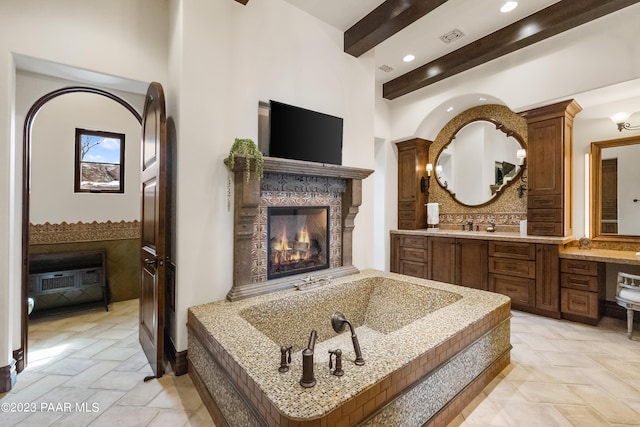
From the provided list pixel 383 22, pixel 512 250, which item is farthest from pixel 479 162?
pixel 383 22

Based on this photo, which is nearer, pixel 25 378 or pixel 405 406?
pixel 405 406

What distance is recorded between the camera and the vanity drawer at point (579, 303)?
3.22 metres

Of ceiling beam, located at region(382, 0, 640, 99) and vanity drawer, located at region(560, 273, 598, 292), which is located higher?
ceiling beam, located at region(382, 0, 640, 99)

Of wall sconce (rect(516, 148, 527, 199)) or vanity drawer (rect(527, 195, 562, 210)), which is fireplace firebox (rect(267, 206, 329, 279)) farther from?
wall sconce (rect(516, 148, 527, 199))

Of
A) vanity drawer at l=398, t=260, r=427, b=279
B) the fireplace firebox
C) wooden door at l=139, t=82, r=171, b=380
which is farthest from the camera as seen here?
vanity drawer at l=398, t=260, r=427, b=279

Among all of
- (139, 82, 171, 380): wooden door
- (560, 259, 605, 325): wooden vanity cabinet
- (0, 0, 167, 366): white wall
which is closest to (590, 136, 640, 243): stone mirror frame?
(560, 259, 605, 325): wooden vanity cabinet

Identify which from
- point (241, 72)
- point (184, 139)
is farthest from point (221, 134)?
point (241, 72)

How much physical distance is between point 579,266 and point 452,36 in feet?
10.5

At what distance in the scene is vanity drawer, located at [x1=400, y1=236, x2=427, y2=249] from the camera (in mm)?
4754

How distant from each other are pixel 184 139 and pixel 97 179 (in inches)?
110

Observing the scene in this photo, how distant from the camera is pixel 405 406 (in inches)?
58.4

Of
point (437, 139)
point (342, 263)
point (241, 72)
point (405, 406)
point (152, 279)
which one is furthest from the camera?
point (437, 139)

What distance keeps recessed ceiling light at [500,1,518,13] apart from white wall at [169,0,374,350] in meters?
2.06

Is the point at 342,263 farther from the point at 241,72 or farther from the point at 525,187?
the point at 525,187
